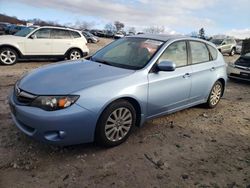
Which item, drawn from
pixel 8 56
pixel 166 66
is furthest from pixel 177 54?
pixel 8 56

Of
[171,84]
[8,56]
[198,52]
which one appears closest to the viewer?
[171,84]

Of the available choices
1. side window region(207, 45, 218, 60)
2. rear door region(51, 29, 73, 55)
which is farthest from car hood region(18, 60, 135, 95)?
rear door region(51, 29, 73, 55)

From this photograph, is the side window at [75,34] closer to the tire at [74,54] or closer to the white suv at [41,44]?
the white suv at [41,44]

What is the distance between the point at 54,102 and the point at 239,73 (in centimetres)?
845

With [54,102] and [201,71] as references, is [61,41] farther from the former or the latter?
[54,102]

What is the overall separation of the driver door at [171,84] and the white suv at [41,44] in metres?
8.01

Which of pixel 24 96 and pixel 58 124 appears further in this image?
pixel 24 96

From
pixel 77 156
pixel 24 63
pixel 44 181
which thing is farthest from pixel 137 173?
pixel 24 63

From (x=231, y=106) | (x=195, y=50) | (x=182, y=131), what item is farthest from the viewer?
(x=231, y=106)

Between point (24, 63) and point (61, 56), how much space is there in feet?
5.23

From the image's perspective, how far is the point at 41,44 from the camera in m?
11.8

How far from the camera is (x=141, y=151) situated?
4.14 metres

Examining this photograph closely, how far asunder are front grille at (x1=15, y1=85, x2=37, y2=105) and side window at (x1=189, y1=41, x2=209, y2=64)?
311 centimetres

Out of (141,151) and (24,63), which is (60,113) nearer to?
(141,151)
